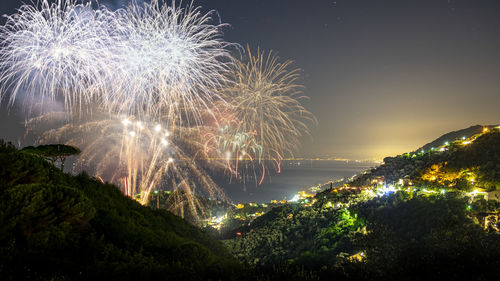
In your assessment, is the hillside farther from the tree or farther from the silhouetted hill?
the silhouetted hill

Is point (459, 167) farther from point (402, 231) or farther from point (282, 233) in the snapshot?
point (282, 233)

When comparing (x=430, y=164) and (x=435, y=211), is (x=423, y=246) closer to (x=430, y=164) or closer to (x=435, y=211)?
(x=435, y=211)

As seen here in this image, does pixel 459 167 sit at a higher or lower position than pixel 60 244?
higher

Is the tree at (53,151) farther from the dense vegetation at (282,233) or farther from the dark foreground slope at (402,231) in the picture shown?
the dark foreground slope at (402,231)

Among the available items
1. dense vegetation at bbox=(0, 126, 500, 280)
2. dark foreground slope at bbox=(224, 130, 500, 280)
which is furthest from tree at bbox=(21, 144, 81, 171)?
dark foreground slope at bbox=(224, 130, 500, 280)

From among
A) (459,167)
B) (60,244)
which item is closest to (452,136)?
(459,167)

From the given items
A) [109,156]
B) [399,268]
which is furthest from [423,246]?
[109,156]

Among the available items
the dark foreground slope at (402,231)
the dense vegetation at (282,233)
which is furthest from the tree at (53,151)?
the dark foreground slope at (402,231)

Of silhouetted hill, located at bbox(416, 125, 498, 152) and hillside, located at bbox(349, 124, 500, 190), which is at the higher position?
silhouetted hill, located at bbox(416, 125, 498, 152)

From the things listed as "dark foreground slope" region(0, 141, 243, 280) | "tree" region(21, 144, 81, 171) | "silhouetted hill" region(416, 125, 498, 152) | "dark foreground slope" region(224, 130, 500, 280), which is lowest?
"dark foreground slope" region(224, 130, 500, 280)
